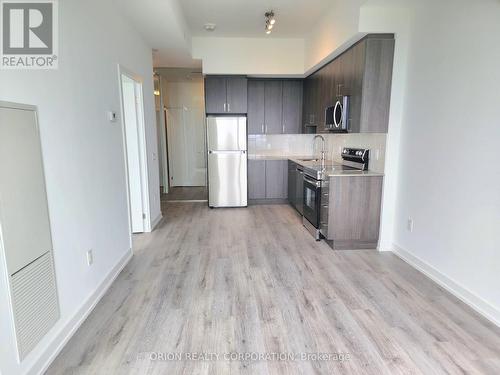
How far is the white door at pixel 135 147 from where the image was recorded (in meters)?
3.98

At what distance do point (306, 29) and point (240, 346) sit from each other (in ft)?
15.4

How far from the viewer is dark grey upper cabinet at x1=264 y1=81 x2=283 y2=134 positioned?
5.83 metres

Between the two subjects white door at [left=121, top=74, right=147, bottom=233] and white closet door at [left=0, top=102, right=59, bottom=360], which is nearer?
Result: white closet door at [left=0, top=102, right=59, bottom=360]

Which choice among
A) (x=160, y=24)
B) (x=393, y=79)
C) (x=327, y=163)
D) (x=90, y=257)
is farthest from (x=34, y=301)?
(x=327, y=163)

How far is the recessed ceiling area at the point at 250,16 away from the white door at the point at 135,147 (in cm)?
127

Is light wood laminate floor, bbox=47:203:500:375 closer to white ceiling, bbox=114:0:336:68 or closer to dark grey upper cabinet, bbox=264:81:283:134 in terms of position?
white ceiling, bbox=114:0:336:68

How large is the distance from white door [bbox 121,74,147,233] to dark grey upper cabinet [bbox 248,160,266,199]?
220cm

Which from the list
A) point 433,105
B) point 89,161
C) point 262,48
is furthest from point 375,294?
point 262,48

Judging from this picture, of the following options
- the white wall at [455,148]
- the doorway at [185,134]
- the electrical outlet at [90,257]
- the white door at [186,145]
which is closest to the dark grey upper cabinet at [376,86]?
the white wall at [455,148]

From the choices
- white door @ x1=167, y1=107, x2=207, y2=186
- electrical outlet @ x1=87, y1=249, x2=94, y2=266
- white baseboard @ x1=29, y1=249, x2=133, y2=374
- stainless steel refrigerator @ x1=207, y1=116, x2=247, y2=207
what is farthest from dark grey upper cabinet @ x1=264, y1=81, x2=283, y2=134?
electrical outlet @ x1=87, y1=249, x2=94, y2=266

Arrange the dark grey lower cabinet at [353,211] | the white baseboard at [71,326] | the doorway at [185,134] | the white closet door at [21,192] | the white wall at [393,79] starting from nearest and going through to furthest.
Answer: the white closet door at [21,192] → the white baseboard at [71,326] → the white wall at [393,79] → the dark grey lower cabinet at [353,211] → the doorway at [185,134]

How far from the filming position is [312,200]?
4.23m

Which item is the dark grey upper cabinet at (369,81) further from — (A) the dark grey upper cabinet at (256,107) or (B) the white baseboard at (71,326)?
(B) the white baseboard at (71,326)

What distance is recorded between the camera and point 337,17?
146 inches
